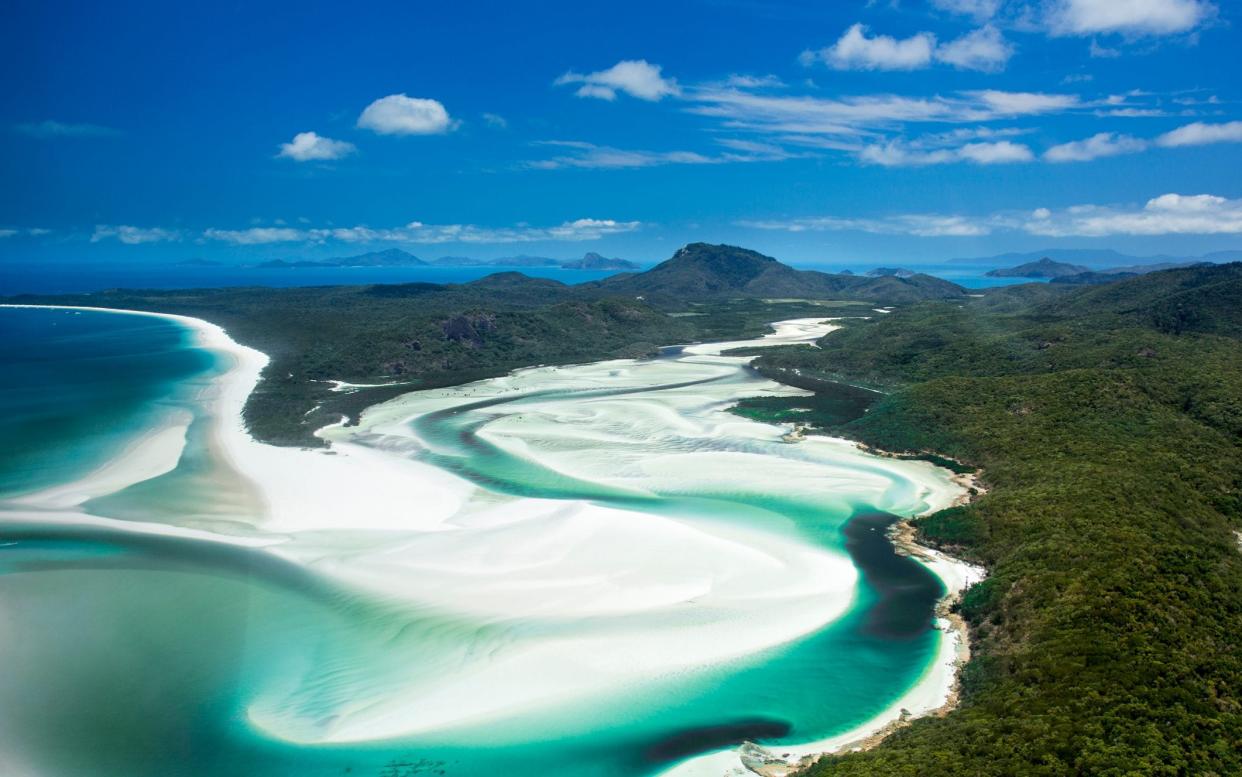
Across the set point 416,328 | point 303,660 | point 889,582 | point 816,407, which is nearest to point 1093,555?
point 889,582

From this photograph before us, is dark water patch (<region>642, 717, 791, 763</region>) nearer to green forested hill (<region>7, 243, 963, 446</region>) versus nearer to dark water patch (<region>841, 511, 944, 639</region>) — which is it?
dark water patch (<region>841, 511, 944, 639</region>)

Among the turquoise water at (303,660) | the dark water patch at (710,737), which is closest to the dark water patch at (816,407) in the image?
the turquoise water at (303,660)

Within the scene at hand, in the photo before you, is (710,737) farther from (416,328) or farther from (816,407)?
(416,328)

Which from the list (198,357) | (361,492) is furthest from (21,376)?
(361,492)

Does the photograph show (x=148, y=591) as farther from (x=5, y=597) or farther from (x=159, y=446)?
(x=159, y=446)

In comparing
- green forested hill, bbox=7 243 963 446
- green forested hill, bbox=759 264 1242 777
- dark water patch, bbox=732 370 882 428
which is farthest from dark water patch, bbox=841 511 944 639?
green forested hill, bbox=7 243 963 446
